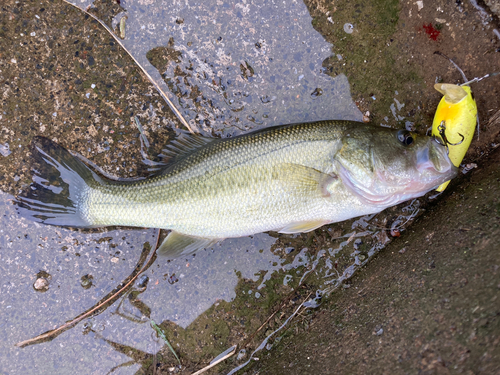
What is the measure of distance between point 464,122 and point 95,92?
305cm

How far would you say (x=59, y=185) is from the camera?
249 cm

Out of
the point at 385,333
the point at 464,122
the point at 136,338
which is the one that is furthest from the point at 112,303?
the point at 464,122

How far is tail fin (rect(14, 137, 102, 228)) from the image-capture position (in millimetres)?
2447

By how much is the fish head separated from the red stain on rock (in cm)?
98

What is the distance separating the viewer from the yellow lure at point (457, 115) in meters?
2.30

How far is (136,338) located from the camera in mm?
2697

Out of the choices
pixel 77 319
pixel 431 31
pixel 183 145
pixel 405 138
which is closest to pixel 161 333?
pixel 77 319

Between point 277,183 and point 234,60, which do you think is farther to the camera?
point 234,60

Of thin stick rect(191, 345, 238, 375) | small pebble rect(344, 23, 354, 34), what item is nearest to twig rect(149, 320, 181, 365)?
thin stick rect(191, 345, 238, 375)

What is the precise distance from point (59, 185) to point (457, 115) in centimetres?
325

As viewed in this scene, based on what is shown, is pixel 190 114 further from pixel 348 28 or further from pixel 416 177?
pixel 416 177

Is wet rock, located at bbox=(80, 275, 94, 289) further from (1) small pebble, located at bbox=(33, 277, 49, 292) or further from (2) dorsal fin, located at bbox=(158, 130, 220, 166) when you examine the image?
(2) dorsal fin, located at bbox=(158, 130, 220, 166)

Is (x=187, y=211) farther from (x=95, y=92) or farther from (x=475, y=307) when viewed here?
(x=475, y=307)

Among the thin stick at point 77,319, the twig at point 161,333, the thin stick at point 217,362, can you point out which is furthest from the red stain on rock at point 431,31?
the twig at point 161,333
